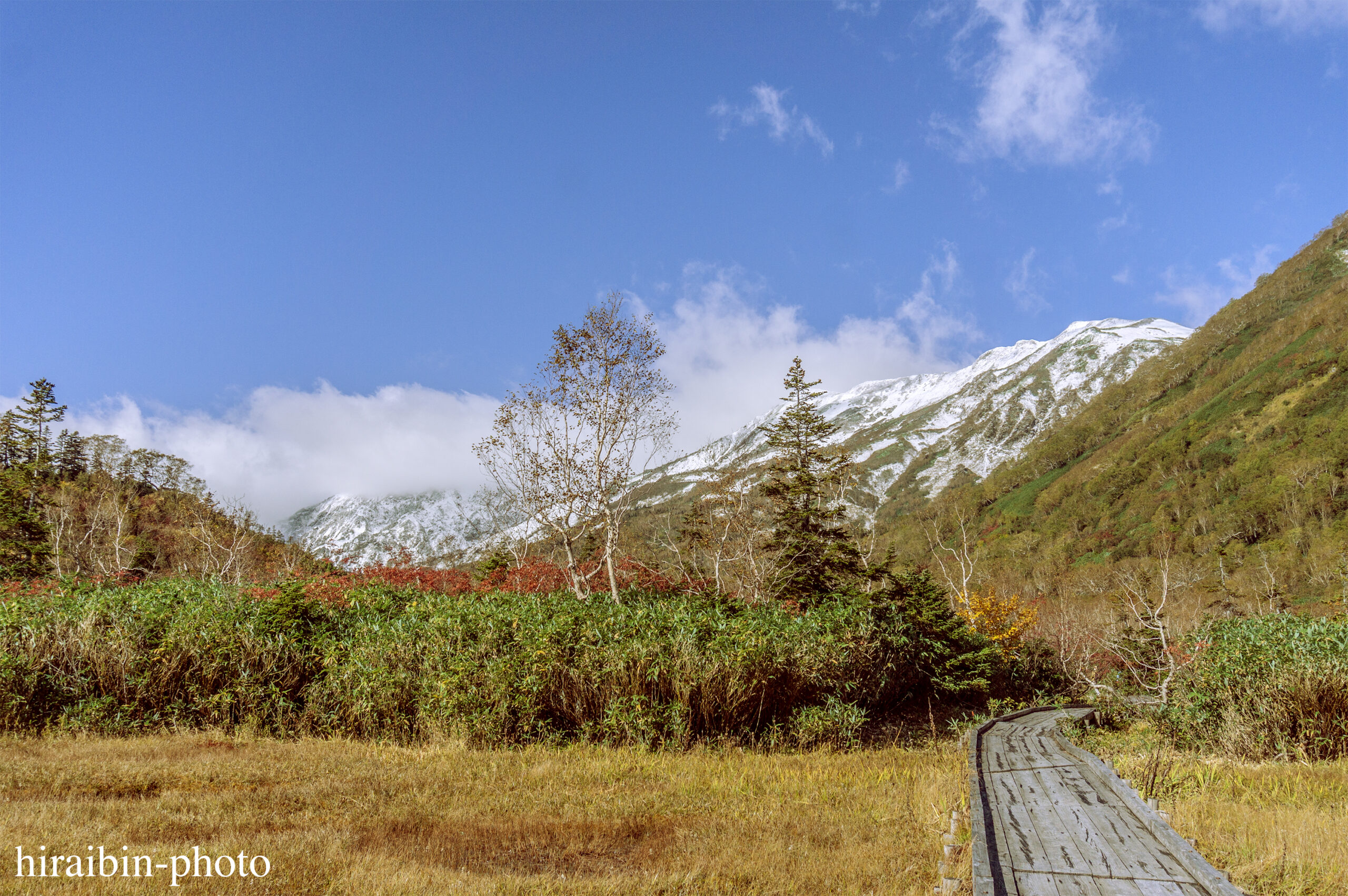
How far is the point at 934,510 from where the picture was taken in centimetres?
13300

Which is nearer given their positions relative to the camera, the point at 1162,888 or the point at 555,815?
the point at 1162,888

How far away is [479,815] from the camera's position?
20.5 ft

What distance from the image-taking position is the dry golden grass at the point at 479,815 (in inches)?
186

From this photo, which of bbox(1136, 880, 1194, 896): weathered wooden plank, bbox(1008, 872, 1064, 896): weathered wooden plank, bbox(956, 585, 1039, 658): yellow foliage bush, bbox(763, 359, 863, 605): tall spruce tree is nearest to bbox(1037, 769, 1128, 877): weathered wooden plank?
bbox(1136, 880, 1194, 896): weathered wooden plank

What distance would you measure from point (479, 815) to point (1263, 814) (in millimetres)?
7208

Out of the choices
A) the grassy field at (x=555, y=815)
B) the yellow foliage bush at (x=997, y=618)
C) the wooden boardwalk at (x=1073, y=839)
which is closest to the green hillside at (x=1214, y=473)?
the yellow foliage bush at (x=997, y=618)

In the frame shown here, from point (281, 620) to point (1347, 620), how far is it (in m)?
17.1

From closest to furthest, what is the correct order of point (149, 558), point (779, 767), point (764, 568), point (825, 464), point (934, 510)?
point (779, 767)
point (764, 568)
point (825, 464)
point (149, 558)
point (934, 510)

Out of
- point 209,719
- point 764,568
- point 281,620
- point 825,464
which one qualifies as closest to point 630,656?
point 281,620

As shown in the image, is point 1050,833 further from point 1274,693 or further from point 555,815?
point 1274,693

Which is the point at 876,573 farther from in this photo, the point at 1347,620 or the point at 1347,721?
the point at 1347,721

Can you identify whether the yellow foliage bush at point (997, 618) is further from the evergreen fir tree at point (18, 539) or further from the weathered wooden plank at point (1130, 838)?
the evergreen fir tree at point (18, 539)

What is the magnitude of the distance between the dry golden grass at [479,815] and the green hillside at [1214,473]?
152 feet

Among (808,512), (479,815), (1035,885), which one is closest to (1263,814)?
(1035,885)
